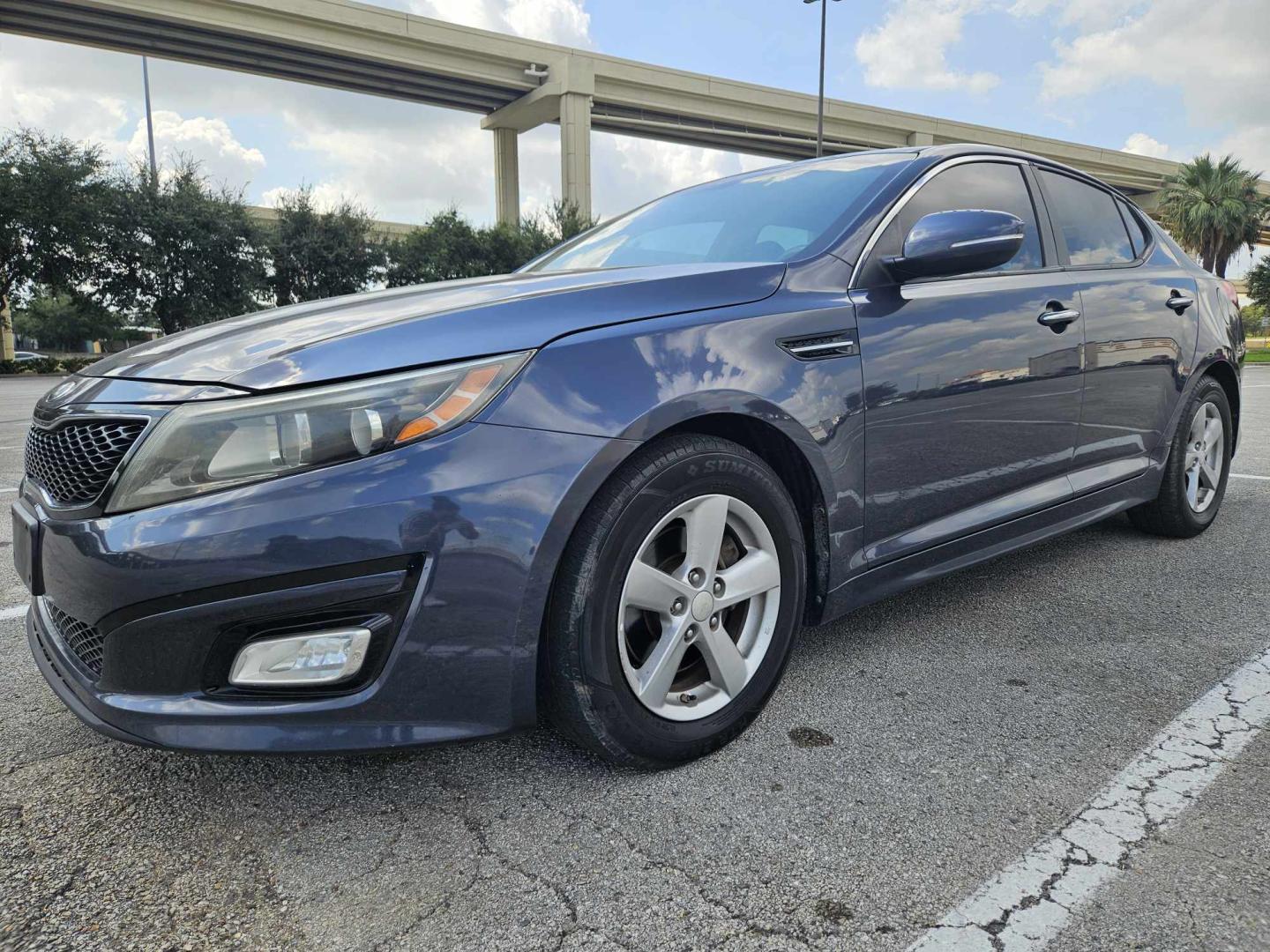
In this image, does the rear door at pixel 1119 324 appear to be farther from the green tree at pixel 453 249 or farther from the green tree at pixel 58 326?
the green tree at pixel 58 326

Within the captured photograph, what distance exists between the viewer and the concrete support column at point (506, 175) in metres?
44.2

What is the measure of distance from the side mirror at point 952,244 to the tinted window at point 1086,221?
0.93 meters

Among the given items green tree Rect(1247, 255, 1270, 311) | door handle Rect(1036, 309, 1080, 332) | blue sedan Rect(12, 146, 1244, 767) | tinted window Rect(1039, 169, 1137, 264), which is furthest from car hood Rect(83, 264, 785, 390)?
green tree Rect(1247, 255, 1270, 311)

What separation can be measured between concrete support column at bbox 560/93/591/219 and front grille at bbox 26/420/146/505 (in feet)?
126

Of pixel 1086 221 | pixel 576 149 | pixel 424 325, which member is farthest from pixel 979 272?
pixel 576 149

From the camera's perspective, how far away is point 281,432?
1.53 m

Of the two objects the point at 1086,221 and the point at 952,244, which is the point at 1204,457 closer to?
the point at 1086,221

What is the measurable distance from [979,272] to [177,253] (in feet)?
111

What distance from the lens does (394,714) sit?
1.59 metres

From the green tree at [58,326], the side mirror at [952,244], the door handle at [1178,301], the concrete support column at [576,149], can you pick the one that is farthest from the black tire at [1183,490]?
the green tree at [58,326]

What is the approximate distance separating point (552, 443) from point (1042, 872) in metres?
1.18

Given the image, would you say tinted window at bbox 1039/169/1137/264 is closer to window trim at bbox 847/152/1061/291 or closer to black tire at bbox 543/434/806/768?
window trim at bbox 847/152/1061/291

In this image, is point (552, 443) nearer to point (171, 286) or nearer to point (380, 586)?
point (380, 586)

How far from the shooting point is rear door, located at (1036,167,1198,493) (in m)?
3.02
